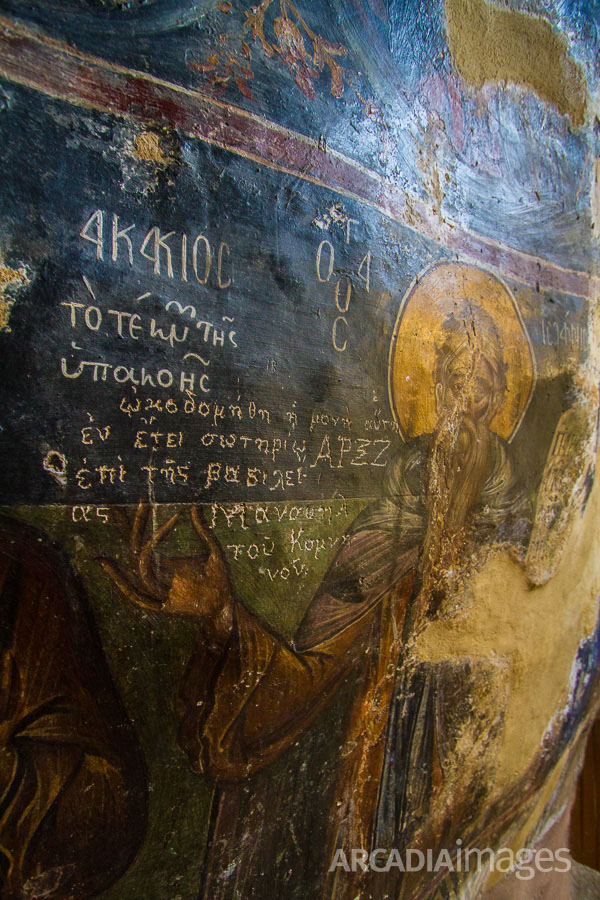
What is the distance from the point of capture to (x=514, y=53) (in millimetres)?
2242

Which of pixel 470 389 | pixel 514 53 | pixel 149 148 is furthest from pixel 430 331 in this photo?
pixel 514 53

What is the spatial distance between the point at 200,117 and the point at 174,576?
1.20m

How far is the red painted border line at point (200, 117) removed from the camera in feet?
3.88

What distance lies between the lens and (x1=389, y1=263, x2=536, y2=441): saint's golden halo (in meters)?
1.97

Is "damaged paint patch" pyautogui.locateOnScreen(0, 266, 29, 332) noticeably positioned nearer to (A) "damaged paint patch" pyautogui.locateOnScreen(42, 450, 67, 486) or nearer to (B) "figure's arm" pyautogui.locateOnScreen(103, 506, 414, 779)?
(A) "damaged paint patch" pyautogui.locateOnScreen(42, 450, 67, 486)

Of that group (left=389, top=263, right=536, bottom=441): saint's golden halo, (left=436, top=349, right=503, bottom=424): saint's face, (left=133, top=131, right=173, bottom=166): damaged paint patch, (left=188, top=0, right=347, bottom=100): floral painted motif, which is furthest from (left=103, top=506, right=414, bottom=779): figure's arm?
(left=188, top=0, right=347, bottom=100): floral painted motif

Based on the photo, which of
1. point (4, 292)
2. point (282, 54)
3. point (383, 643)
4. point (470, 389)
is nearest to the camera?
point (4, 292)

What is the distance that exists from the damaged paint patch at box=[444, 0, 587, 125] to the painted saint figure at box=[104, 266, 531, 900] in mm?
837

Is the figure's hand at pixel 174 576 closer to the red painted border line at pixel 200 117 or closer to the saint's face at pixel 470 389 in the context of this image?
the red painted border line at pixel 200 117

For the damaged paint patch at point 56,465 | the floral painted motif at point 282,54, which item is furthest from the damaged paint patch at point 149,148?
the damaged paint patch at point 56,465

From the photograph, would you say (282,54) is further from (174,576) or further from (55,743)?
(55,743)

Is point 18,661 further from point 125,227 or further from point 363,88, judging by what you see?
point 363,88

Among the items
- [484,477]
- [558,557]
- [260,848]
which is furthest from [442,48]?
[260,848]

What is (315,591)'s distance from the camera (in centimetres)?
178
